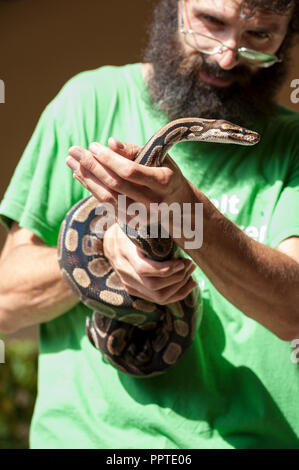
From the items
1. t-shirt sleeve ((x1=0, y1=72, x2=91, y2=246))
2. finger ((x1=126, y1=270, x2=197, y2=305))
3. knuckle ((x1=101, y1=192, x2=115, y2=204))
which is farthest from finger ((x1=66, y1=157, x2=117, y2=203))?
t-shirt sleeve ((x1=0, y1=72, x2=91, y2=246))

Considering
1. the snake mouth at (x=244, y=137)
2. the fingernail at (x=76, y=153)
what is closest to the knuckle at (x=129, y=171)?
the fingernail at (x=76, y=153)

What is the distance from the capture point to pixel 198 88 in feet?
5.98

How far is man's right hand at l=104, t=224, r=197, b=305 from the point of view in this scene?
1.34 m

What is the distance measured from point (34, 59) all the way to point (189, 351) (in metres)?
2.66

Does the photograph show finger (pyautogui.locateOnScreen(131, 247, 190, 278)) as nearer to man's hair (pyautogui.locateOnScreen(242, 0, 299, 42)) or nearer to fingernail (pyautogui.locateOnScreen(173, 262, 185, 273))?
fingernail (pyautogui.locateOnScreen(173, 262, 185, 273))

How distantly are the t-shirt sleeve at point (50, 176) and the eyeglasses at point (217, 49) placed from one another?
32cm

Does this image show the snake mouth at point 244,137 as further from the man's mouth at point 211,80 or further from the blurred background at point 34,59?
the blurred background at point 34,59

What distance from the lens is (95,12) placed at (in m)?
3.71

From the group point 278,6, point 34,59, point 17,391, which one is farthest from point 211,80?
point 17,391

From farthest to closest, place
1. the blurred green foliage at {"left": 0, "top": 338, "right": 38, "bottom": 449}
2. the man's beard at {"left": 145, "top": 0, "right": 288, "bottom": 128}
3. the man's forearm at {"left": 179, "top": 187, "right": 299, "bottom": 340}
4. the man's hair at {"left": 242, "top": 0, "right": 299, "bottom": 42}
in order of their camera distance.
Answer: the blurred green foliage at {"left": 0, "top": 338, "right": 38, "bottom": 449}
the man's beard at {"left": 145, "top": 0, "right": 288, "bottom": 128}
the man's hair at {"left": 242, "top": 0, "right": 299, "bottom": 42}
the man's forearm at {"left": 179, "top": 187, "right": 299, "bottom": 340}

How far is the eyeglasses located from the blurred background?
1873mm

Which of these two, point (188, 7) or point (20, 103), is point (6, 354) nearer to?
point (20, 103)
